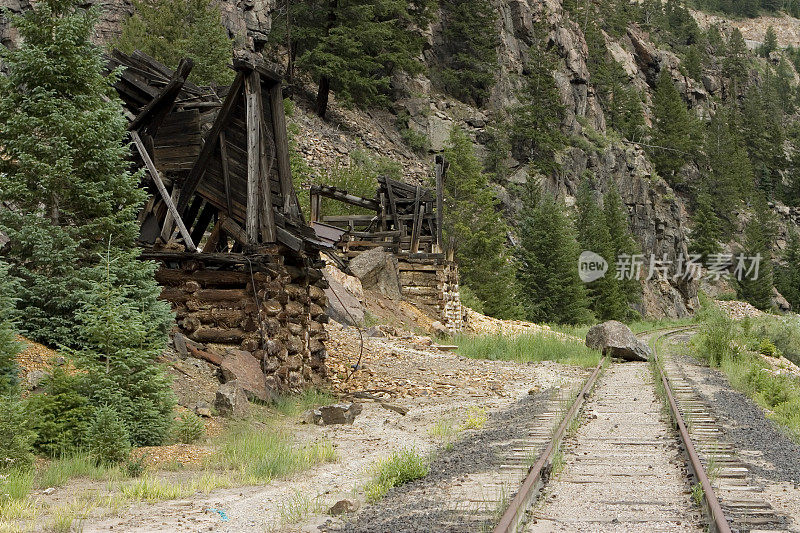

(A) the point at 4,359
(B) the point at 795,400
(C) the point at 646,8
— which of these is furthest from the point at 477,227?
(C) the point at 646,8

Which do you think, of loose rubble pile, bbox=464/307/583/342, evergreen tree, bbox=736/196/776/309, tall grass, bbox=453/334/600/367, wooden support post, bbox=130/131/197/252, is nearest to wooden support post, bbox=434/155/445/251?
loose rubble pile, bbox=464/307/583/342

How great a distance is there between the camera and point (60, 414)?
840 cm

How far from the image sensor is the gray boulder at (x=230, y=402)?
1057 cm

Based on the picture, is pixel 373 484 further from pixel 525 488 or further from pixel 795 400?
pixel 795 400

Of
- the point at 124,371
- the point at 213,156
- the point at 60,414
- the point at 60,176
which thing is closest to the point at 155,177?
the point at 213,156

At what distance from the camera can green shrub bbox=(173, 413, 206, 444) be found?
930 cm

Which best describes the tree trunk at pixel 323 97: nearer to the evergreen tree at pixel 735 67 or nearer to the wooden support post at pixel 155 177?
the wooden support post at pixel 155 177

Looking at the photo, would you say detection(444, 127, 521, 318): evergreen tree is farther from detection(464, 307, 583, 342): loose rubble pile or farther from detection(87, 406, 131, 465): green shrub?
detection(87, 406, 131, 465): green shrub

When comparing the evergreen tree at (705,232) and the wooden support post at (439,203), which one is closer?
the wooden support post at (439,203)

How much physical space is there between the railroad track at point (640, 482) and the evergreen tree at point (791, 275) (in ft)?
282

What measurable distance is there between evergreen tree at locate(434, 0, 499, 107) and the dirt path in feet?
178

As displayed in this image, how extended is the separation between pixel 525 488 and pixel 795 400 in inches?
398

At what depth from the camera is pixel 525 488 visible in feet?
20.3

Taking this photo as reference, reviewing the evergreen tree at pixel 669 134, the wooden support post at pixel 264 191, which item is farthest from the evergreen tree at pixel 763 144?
the wooden support post at pixel 264 191
